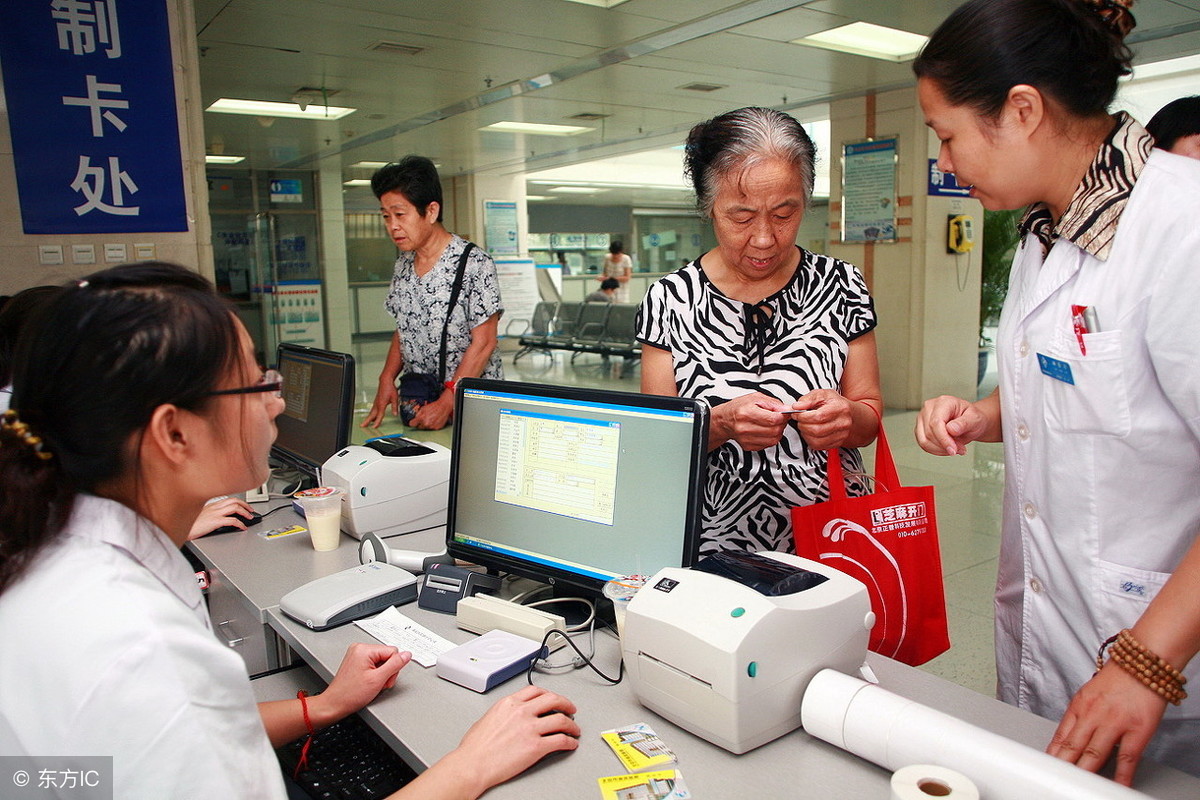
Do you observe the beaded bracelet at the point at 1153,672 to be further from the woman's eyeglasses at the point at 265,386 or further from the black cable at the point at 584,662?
the woman's eyeglasses at the point at 265,386

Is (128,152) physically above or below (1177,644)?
above

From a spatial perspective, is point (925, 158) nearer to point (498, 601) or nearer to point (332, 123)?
point (332, 123)

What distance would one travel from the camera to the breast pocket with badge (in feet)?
3.71

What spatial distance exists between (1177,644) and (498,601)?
1.04 m

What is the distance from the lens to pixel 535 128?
31.2 ft

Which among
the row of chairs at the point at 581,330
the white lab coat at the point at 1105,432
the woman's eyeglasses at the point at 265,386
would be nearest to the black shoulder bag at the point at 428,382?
the woman's eyeglasses at the point at 265,386

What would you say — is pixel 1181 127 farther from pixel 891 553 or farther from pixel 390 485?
pixel 390 485

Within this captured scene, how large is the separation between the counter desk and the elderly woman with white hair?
1.42 ft

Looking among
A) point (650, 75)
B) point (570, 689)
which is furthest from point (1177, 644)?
point (650, 75)

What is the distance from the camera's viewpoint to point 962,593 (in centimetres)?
349

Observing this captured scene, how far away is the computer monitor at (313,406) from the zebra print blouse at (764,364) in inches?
40.1

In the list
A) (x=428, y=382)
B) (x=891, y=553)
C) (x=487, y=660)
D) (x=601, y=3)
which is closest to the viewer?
(x=487, y=660)

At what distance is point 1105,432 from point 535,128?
9.03 m

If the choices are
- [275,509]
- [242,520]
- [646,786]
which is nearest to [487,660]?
[646,786]
